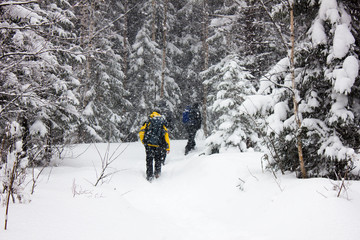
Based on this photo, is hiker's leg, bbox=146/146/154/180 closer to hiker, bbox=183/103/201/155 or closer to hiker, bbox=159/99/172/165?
hiker, bbox=159/99/172/165

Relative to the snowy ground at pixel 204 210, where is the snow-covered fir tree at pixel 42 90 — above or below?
above

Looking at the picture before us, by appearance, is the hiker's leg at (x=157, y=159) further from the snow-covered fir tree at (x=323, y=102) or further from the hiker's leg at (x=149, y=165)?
the snow-covered fir tree at (x=323, y=102)

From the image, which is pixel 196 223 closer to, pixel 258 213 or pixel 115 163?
pixel 258 213

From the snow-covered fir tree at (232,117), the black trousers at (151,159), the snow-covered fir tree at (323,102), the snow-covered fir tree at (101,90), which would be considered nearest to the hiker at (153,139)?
the black trousers at (151,159)

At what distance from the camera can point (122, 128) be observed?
20953 millimetres

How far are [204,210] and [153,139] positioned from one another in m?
3.24

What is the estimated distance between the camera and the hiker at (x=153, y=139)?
7.73 meters

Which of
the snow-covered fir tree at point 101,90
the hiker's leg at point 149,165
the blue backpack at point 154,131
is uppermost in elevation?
the snow-covered fir tree at point 101,90

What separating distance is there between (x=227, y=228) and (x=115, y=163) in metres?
6.28

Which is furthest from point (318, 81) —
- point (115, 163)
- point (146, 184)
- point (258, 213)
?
point (115, 163)

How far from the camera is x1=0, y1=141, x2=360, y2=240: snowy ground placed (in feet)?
9.27

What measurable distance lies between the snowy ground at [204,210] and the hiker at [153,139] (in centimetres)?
119

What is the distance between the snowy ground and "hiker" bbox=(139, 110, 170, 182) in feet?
3.90

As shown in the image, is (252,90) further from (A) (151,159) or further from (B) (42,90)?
(B) (42,90)
